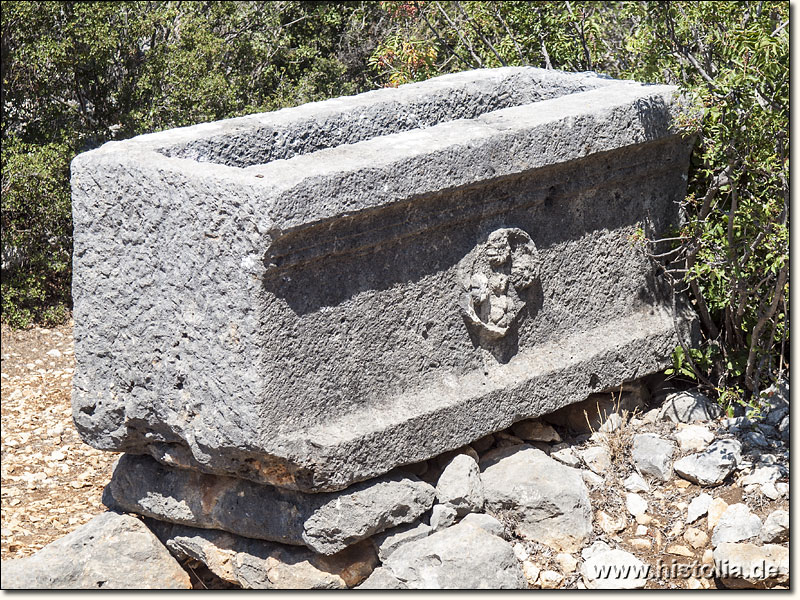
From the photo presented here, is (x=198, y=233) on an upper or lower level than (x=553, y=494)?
upper

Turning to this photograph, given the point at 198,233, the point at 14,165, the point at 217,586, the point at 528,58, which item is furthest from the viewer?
the point at 14,165

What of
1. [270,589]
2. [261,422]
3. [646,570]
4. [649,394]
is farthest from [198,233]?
[649,394]

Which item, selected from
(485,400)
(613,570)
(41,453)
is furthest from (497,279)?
(41,453)

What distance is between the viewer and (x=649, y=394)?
4.50 m

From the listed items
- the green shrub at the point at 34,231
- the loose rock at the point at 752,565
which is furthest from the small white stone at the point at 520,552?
the green shrub at the point at 34,231

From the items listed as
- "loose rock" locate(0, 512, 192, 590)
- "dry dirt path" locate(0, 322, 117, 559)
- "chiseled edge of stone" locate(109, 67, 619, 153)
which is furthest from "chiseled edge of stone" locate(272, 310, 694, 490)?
"dry dirt path" locate(0, 322, 117, 559)

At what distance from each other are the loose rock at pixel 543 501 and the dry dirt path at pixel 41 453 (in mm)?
1856

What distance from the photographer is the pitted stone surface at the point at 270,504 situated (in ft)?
11.4

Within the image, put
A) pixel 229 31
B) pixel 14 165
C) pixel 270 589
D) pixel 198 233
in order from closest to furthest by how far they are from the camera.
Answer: pixel 198 233
pixel 270 589
pixel 14 165
pixel 229 31

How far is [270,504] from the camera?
11.6 feet

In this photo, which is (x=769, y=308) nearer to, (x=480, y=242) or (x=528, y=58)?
(x=480, y=242)

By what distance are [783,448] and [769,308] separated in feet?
1.77

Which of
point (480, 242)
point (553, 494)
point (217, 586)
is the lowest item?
point (217, 586)

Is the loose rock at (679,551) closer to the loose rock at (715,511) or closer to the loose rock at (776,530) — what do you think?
the loose rock at (715,511)
